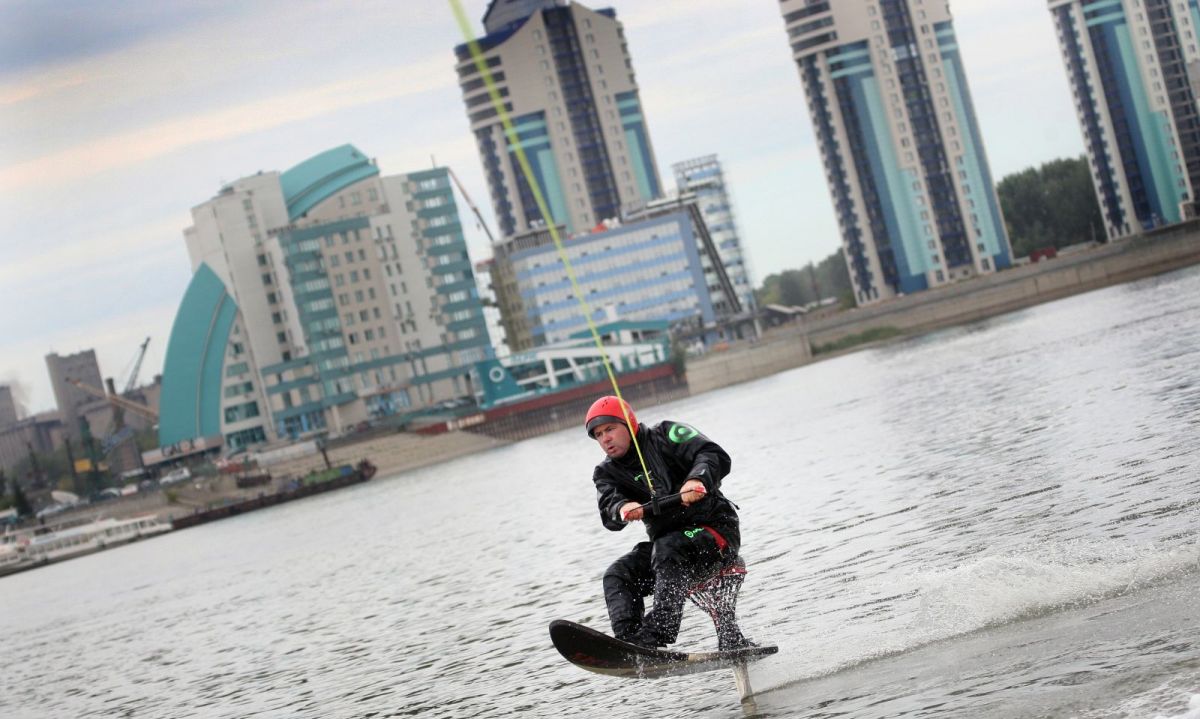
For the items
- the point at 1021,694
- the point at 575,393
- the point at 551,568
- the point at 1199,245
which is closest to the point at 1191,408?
the point at 551,568

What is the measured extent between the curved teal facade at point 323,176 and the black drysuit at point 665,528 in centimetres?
17639

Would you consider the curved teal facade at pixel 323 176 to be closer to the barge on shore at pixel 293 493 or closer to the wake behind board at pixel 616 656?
the barge on shore at pixel 293 493

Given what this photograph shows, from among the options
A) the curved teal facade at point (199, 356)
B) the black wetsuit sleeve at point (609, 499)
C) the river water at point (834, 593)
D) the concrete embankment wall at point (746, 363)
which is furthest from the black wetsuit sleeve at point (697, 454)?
the curved teal facade at point (199, 356)

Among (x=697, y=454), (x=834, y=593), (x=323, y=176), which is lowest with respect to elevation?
(x=834, y=593)

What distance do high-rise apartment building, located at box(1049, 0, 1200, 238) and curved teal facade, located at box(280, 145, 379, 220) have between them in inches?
3463

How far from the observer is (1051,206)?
18938cm

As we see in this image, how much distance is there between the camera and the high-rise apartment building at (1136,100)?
178875mm

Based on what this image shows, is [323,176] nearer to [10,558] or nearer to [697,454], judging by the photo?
[10,558]

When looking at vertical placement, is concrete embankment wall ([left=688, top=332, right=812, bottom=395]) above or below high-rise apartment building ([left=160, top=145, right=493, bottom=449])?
below

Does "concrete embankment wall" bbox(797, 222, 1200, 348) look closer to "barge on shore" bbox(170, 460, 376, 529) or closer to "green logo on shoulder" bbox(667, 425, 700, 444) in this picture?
"barge on shore" bbox(170, 460, 376, 529)

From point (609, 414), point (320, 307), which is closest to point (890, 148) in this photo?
point (320, 307)

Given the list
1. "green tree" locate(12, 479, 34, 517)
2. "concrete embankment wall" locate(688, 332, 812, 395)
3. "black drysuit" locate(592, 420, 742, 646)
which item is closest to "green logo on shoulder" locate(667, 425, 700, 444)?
"black drysuit" locate(592, 420, 742, 646)

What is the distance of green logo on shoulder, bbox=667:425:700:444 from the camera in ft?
36.0

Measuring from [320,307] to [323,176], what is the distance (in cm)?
2058
